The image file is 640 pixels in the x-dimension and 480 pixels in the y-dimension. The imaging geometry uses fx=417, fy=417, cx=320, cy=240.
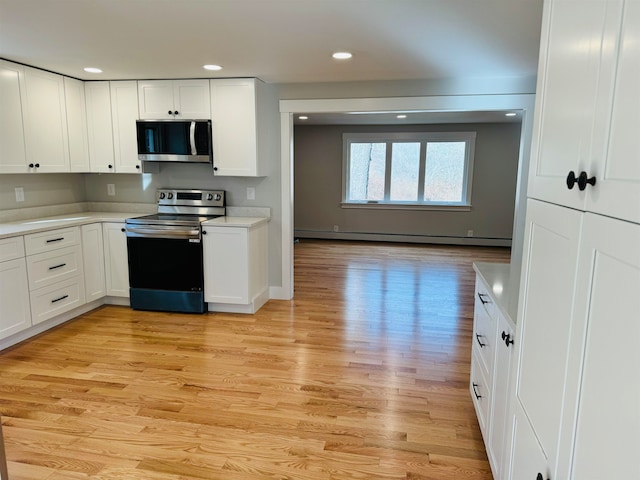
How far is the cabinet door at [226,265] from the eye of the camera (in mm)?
3861

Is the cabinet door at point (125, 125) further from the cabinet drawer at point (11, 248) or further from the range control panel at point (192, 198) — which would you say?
the cabinet drawer at point (11, 248)

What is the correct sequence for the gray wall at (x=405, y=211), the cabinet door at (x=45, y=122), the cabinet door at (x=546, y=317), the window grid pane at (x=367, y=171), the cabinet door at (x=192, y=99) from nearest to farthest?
the cabinet door at (x=546, y=317) → the cabinet door at (x=45, y=122) → the cabinet door at (x=192, y=99) → the gray wall at (x=405, y=211) → the window grid pane at (x=367, y=171)

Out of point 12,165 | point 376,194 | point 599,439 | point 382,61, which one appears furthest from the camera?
point 376,194

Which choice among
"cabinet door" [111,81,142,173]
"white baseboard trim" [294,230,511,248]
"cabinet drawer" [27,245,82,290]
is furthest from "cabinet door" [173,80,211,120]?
"white baseboard trim" [294,230,511,248]

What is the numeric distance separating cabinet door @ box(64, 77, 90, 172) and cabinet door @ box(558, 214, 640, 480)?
14.5ft

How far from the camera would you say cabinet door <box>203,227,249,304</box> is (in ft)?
12.7

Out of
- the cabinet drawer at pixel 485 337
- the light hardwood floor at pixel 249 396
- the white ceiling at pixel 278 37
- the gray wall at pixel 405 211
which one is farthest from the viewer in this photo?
the gray wall at pixel 405 211

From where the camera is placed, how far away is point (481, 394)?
2.10 m

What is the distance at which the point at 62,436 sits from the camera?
2.17 metres

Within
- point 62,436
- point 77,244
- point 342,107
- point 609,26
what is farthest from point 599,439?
point 77,244

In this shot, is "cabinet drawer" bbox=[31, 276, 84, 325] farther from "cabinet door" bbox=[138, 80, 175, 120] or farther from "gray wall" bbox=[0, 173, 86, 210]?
"cabinet door" bbox=[138, 80, 175, 120]

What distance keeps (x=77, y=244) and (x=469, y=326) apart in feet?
12.0

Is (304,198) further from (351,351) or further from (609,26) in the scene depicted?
(609,26)

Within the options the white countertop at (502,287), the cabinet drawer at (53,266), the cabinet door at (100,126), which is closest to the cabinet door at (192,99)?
the cabinet door at (100,126)
